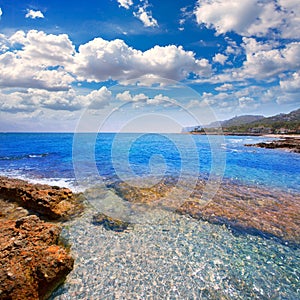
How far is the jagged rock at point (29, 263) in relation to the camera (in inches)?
180

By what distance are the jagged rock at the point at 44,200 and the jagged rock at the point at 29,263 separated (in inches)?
122

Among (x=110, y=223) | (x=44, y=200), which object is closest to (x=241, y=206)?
(x=110, y=223)

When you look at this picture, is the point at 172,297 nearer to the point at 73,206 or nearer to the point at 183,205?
the point at 183,205

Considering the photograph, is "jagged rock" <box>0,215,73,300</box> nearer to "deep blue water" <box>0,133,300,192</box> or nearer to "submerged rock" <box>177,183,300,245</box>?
"submerged rock" <box>177,183,300,245</box>

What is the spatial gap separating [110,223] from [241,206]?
742 centimetres

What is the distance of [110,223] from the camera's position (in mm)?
8594

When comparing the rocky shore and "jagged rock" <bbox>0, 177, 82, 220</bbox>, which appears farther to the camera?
"jagged rock" <bbox>0, 177, 82, 220</bbox>

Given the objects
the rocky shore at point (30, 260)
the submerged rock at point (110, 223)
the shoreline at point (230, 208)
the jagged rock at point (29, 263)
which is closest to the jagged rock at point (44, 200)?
the shoreline at point (230, 208)

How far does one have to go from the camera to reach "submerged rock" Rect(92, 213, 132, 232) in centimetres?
821

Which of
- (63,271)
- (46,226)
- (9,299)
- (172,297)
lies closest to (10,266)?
(9,299)

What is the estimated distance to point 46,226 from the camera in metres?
6.51

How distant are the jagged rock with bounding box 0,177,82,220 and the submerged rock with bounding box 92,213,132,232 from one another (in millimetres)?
1498

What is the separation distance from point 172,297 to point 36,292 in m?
3.43

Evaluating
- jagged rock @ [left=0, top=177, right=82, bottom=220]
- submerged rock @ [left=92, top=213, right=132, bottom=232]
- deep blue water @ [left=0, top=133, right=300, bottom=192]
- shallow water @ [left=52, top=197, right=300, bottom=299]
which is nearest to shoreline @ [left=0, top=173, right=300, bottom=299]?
submerged rock @ [left=92, top=213, right=132, bottom=232]
